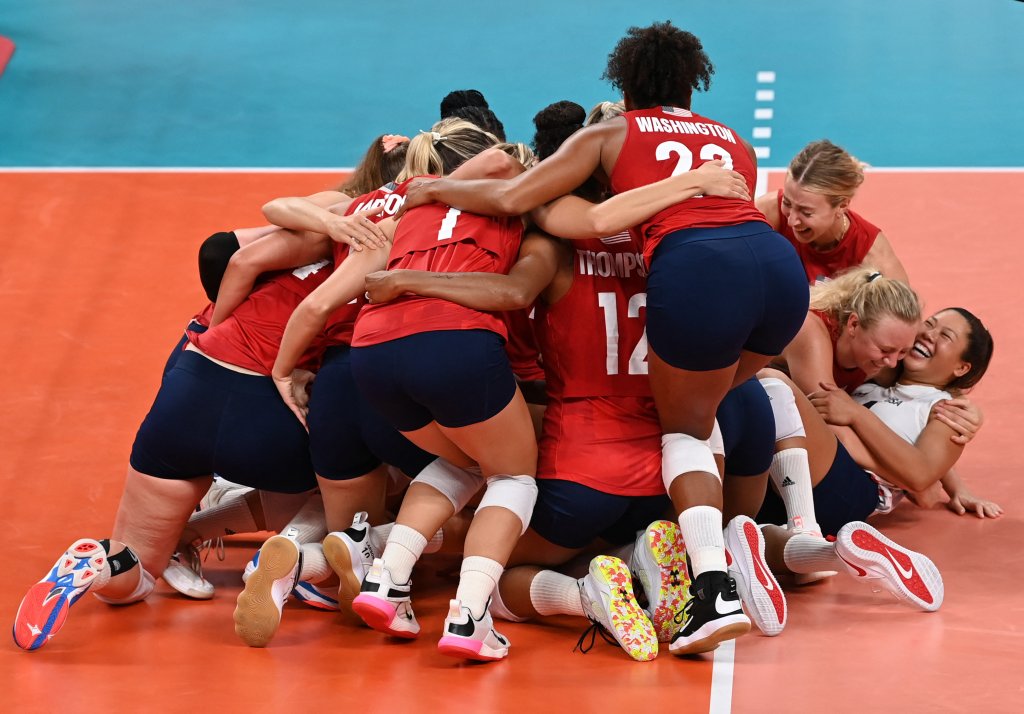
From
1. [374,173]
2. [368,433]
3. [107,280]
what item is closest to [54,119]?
[107,280]

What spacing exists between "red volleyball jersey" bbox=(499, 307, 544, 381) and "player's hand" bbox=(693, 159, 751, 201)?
33.6 inches

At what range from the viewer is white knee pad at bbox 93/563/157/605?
16.0 ft

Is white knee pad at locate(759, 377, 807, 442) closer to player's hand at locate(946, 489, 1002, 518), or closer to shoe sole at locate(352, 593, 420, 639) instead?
player's hand at locate(946, 489, 1002, 518)

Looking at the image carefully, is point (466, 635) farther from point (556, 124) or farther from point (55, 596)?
point (556, 124)

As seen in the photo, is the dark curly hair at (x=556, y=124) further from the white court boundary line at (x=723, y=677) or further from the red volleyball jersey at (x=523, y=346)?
the white court boundary line at (x=723, y=677)

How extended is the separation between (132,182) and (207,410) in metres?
5.36

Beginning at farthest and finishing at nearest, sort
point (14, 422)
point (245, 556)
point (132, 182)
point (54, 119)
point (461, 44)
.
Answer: point (461, 44) < point (54, 119) < point (132, 182) < point (14, 422) < point (245, 556)

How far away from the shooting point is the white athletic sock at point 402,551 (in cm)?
438

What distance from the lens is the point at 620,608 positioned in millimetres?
4309

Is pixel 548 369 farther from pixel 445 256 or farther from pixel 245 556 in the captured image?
pixel 245 556

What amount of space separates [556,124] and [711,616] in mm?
2197

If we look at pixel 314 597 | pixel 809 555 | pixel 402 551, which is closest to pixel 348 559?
pixel 402 551

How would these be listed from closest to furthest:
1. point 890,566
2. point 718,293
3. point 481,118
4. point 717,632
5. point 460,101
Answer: point 717,632
point 718,293
point 890,566
point 481,118
point 460,101

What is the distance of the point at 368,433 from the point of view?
471cm
